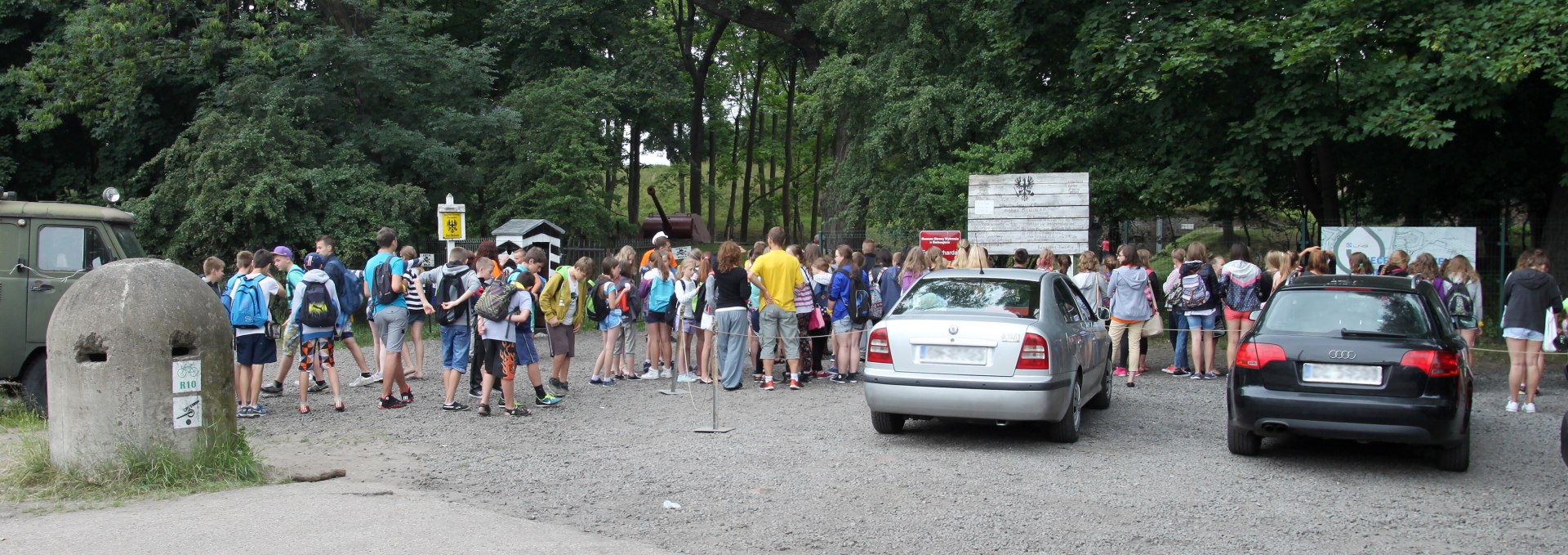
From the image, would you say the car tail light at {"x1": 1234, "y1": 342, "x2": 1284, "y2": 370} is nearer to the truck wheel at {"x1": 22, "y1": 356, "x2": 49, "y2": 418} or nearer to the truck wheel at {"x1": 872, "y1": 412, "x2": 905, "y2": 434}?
the truck wheel at {"x1": 872, "y1": 412, "x2": 905, "y2": 434}

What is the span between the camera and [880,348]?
8609 mm

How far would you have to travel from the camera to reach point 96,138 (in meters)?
24.3

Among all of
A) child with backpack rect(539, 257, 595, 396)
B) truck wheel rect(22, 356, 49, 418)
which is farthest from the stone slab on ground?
child with backpack rect(539, 257, 595, 396)

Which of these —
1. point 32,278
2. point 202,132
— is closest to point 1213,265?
point 32,278

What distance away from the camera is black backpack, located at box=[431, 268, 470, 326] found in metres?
10.3

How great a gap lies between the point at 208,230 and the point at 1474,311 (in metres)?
20.6

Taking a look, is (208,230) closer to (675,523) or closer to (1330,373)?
(675,523)

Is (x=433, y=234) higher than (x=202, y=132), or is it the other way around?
(x=202, y=132)

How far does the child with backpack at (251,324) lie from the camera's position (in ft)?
32.1

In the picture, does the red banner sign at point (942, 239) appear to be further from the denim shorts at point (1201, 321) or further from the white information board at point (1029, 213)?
the denim shorts at point (1201, 321)

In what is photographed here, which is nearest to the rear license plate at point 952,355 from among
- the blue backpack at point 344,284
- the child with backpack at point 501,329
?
the child with backpack at point 501,329

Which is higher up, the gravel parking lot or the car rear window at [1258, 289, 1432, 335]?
the car rear window at [1258, 289, 1432, 335]

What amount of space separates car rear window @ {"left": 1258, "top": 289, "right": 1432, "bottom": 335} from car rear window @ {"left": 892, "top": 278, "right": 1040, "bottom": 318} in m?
1.77

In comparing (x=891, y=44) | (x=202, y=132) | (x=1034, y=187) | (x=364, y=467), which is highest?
(x=891, y=44)
